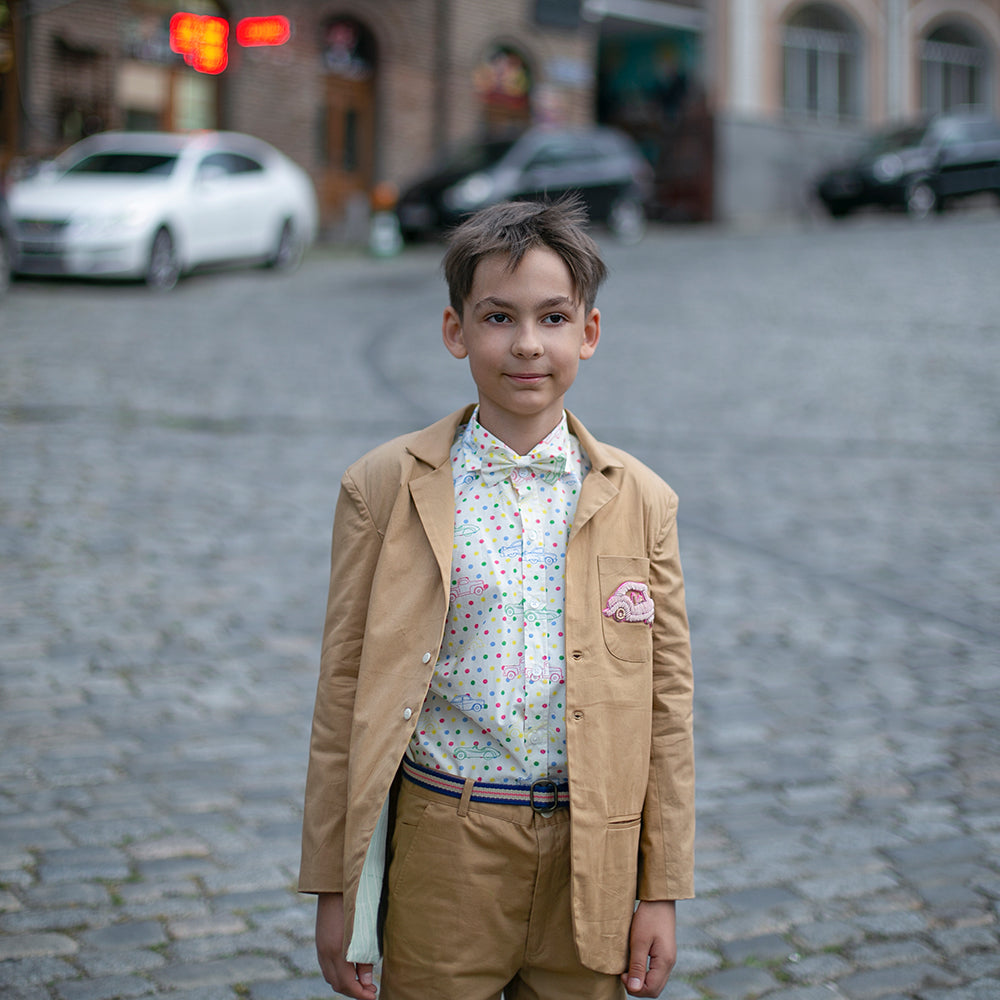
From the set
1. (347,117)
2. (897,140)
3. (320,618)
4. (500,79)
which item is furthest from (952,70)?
(320,618)

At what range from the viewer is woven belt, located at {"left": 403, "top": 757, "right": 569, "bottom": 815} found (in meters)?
2.06

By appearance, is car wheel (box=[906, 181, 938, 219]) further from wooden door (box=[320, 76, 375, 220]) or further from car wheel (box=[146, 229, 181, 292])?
car wheel (box=[146, 229, 181, 292])

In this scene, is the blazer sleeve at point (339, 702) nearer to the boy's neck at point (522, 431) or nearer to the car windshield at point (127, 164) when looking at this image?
the boy's neck at point (522, 431)

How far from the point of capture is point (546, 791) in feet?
6.79

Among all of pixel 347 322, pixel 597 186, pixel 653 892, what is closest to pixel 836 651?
pixel 653 892

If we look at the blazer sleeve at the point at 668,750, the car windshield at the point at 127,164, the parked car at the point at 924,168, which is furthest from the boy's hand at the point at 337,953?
the parked car at the point at 924,168

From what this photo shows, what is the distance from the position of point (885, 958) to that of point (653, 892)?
4.59ft

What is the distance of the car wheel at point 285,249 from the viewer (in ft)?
59.4

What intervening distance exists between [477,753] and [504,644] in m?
0.17

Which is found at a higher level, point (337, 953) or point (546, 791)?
point (546, 791)

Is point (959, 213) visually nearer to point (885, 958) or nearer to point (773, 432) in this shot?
point (773, 432)

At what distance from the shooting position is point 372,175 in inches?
1014

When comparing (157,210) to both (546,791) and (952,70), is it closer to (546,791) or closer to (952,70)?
(546,791)

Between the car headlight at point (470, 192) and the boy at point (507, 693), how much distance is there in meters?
17.5
